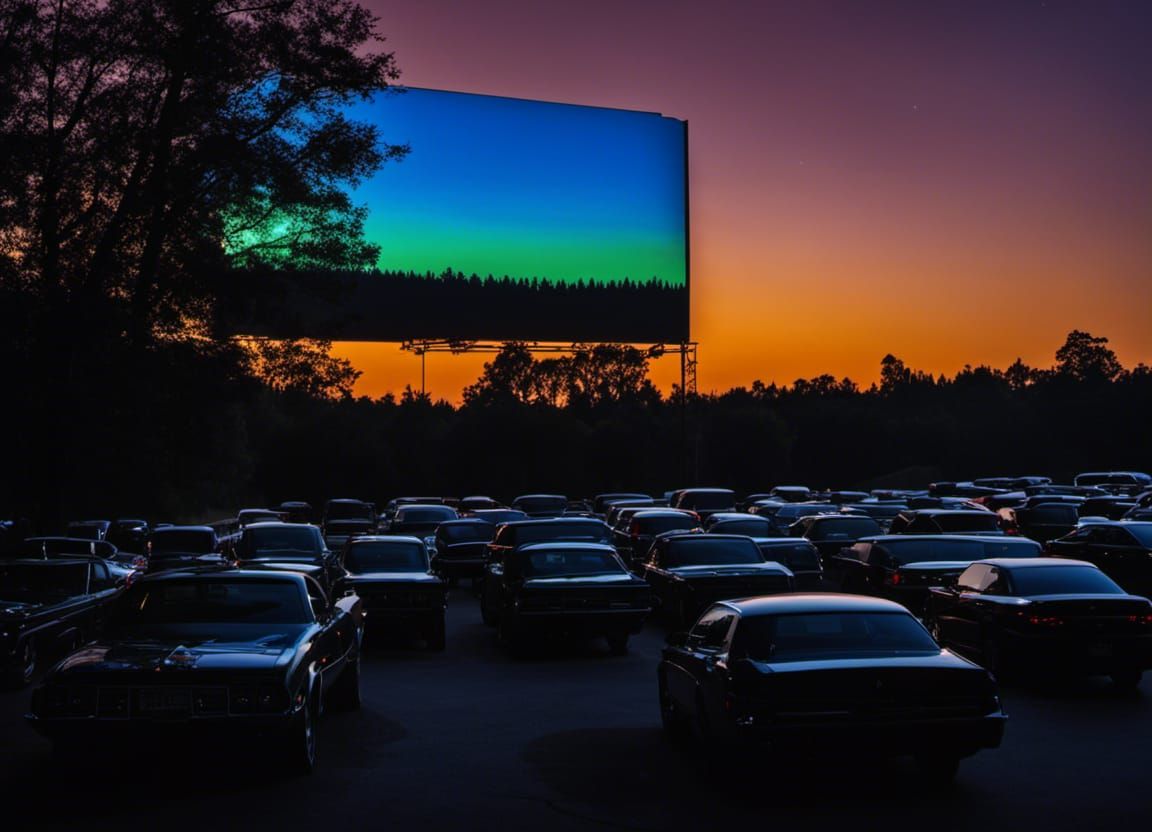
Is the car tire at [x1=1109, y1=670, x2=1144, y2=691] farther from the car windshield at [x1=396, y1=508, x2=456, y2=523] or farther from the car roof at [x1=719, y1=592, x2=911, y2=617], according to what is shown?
the car windshield at [x1=396, y1=508, x2=456, y2=523]

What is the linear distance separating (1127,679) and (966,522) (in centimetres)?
1499

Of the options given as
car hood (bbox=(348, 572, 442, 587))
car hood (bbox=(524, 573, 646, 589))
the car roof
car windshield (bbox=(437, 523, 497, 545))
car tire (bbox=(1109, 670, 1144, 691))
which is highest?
the car roof

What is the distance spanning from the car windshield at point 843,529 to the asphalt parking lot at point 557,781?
17541 millimetres

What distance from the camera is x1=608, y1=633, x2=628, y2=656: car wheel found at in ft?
63.8

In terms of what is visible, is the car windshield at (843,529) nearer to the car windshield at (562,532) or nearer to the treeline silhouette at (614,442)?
the car windshield at (562,532)

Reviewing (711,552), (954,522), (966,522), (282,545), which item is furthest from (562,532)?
(966,522)

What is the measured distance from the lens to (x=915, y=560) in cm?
2227

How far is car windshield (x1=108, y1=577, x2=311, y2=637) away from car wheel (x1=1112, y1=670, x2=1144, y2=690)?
30.3 ft

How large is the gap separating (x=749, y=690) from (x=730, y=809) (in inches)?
32.6

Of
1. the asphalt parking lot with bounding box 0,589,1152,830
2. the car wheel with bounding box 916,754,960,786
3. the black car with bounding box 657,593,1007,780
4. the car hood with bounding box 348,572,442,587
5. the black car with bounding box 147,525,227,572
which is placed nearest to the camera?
the asphalt parking lot with bounding box 0,589,1152,830

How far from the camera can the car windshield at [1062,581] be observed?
15.6m

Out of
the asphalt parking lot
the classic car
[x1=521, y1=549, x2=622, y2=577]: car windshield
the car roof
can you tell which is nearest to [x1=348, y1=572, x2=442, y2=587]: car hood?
[x1=521, y1=549, x2=622, y2=577]: car windshield

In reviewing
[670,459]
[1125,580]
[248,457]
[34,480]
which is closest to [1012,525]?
[1125,580]

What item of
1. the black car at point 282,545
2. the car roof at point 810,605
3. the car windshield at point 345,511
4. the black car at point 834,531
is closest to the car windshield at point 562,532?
the black car at point 282,545
